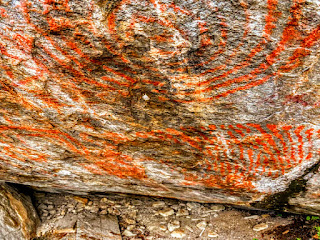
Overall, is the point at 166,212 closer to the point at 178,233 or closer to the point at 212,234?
the point at 178,233

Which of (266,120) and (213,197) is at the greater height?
(266,120)

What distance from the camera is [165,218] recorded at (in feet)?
16.1

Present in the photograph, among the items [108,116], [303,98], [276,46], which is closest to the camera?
[276,46]

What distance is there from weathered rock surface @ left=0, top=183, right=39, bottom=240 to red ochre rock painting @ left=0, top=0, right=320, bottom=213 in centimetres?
82

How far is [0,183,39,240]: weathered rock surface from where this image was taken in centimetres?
405

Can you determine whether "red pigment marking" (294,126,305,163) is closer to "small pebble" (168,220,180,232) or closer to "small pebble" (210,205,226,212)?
"small pebble" (210,205,226,212)

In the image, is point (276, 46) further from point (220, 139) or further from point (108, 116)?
point (108, 116)

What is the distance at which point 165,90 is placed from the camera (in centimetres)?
289

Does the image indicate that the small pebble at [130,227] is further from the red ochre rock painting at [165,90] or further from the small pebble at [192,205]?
the red ochre rock painting at [165,90]

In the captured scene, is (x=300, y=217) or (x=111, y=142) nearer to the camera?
(x=111, y=142)

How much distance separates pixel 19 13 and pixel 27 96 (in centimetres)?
90

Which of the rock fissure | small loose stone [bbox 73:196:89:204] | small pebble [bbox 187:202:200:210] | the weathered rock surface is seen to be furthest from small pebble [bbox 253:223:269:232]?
the weathered rock surface

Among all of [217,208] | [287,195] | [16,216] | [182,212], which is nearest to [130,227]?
[182,212]

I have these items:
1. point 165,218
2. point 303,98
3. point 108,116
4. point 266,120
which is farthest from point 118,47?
point 165,218
